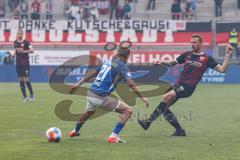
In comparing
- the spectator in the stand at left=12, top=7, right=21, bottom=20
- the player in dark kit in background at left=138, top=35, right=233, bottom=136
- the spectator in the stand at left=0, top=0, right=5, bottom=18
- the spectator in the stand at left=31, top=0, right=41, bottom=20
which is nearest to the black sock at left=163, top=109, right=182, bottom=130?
the player in dark kit in background at left=138, top=35, right=233, bottom=136

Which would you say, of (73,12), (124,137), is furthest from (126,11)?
(124,137)

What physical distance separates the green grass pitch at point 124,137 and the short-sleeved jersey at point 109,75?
1.03 metres

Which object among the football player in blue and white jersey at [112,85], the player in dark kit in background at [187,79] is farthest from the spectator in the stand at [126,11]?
the football player in blue and white jersey at [112,85]

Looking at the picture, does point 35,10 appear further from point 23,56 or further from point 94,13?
point 23,56

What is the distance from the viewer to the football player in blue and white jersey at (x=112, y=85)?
12773 millimetres

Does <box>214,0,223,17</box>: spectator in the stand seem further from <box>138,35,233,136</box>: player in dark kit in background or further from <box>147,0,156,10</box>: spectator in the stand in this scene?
<box>138,35,233,136</box>: player in dark kit in background

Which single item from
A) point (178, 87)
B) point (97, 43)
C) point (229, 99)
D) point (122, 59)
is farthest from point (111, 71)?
point (97, 43)

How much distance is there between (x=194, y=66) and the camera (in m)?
14.1

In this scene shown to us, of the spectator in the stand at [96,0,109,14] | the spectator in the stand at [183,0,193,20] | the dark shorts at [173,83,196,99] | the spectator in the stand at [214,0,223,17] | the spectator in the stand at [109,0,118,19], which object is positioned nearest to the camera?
the dark shorts at [173,83,196,99]

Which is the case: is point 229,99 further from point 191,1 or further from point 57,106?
point 191,1

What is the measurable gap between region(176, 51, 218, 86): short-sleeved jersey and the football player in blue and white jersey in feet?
5.63

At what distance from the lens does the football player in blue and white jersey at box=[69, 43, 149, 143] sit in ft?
41.9

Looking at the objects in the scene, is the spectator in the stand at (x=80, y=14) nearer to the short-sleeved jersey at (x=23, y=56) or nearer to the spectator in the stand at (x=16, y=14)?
the spectator in the stand at (x=16, y=14)

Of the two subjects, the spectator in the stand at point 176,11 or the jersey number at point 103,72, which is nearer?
the jersey number at point 103,72
